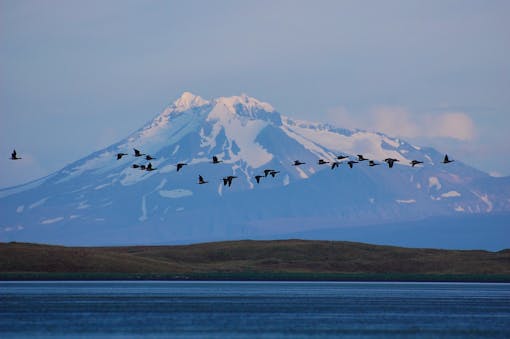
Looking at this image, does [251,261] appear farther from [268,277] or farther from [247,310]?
[247,310]

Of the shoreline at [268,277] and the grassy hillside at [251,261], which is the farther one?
the grassy hillside at [251,261]

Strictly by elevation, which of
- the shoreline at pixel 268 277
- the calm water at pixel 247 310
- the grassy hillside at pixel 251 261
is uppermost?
the grassy hillside at pixel 251 261

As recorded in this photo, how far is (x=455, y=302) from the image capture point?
9994 centimetres

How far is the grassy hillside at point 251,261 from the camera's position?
5239 inches

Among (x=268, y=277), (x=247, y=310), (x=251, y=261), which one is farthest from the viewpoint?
(x=251, y=261)

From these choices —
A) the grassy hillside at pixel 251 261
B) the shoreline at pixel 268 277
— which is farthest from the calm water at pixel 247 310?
the grassy hillside at pixel 251 261

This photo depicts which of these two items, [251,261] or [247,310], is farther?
[251,261]

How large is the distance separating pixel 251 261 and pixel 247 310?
63.2 metres

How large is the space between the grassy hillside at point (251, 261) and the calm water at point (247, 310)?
9567 millimetres

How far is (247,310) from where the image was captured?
87.6 m

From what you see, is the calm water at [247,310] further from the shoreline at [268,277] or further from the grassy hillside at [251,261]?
the grassy hillside at [251,261]

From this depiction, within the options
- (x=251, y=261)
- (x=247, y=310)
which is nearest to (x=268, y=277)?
(x=251, y=261)

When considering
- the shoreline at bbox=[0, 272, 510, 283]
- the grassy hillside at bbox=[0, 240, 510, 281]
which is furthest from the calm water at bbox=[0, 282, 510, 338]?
the grassy hillside at bbox=[0, 240, 510, 281]

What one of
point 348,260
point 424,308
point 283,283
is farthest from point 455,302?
point 348,260
